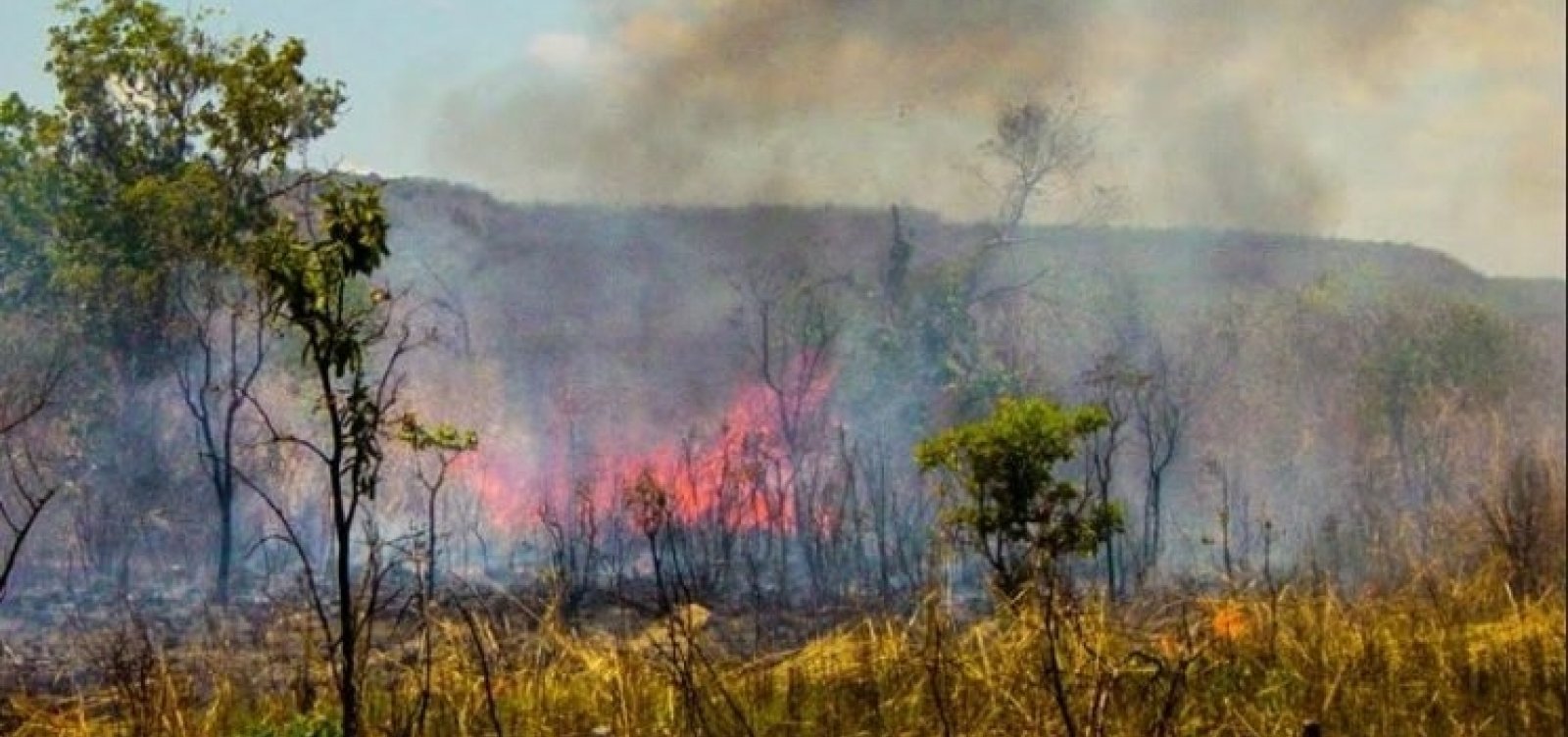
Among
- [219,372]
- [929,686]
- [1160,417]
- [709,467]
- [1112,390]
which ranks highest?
[219,372]

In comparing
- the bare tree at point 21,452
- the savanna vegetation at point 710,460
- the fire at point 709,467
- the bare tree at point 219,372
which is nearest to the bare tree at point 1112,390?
the savanna vegetation at point 710,460

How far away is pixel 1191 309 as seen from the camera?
28.7 metres

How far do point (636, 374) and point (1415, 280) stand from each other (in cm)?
1949

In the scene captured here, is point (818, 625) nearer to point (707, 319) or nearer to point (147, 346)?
point (147, 346)

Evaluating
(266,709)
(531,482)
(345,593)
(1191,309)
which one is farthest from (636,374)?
(345,593)

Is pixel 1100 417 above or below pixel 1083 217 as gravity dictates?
below

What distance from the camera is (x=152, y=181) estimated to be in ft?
49.9

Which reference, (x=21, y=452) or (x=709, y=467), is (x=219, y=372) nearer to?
(x=21, y=452)

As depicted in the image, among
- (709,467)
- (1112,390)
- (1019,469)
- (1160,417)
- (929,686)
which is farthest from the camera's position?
(1160,417)

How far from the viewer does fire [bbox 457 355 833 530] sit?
65.2 ft

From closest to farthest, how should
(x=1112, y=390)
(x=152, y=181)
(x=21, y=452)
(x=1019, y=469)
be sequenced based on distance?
(x=1019, y=469)
(x=21, y=452)
(x=152, y=181)
(x=1112, y=390)

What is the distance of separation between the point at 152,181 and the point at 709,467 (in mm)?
8735

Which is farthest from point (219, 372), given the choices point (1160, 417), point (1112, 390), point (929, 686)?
point (1160, 417)

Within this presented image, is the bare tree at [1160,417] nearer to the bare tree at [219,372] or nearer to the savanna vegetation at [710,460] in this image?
the savanna vegetation at [710,460]
